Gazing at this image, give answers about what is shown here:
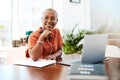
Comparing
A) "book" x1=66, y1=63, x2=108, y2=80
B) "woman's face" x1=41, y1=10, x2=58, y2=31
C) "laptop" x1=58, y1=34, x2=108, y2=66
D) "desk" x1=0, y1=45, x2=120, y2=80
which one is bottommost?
"desk" x1=0, y1=45, x2=120, y2=80

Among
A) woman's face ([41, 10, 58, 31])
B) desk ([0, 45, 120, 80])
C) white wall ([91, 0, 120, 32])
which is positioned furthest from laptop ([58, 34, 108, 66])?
white wall ([91, 0, 120, 32])

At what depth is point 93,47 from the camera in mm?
1521

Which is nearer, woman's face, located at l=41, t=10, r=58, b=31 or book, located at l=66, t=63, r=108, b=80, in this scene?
book, located at l=66, t=63, r=108, b=80

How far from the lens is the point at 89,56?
1532 mm

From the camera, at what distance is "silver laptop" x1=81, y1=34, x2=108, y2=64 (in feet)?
4.83

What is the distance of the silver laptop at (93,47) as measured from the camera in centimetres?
147

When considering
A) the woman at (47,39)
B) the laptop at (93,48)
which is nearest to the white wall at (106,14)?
the woman at (47,39)

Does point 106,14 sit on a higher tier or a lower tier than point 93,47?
higher

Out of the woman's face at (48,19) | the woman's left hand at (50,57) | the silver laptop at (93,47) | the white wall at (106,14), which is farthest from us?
the white wall at (106,14)

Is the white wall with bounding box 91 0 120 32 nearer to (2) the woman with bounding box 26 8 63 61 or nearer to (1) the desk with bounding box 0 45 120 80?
(2) the woman with bounding box 26 8 63 61

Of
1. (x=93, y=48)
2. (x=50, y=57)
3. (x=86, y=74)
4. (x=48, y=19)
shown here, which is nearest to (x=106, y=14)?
(x=48, y=19)

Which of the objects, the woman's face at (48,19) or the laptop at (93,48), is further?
the woman's face at (48,19)

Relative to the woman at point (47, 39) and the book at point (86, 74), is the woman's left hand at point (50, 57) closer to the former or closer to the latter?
the woman at point (47, 39)

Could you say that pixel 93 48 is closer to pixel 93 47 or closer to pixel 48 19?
pixel 93 47
